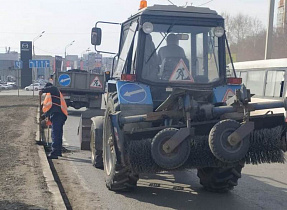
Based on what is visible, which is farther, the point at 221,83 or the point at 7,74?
the point at 7,74

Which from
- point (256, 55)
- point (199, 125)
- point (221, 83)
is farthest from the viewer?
point (256, 55)

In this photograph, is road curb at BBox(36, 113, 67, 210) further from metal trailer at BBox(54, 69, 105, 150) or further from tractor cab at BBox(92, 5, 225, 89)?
metal trailer at BBox(54, 69, 105, 150)

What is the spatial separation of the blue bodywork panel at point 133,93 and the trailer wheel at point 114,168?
174 mm

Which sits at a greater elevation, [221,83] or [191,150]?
[221,83]

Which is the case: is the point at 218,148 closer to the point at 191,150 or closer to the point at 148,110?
the point at 191,150

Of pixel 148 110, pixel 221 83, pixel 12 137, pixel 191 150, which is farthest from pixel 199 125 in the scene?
pixel 12 137

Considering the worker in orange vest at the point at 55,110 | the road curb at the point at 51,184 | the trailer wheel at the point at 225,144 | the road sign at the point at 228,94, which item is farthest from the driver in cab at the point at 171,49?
the worker in orange vest at the point at 55,110

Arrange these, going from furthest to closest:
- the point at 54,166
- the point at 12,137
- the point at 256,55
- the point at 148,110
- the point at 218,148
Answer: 1. the point at 256,55
2. the point at 12,137
3. the point at 54,166
4. the point at 148,110
5. the point at 218,148

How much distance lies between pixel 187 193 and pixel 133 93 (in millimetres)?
1737

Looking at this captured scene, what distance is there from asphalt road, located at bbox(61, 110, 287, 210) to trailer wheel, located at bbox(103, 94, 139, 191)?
0.17 meters

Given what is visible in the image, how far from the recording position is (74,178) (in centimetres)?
827

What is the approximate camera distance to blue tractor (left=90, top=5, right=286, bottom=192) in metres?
5.91

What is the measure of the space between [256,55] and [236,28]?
4.26 meters

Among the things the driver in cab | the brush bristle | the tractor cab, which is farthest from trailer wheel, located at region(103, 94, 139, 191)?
the driver in cab
